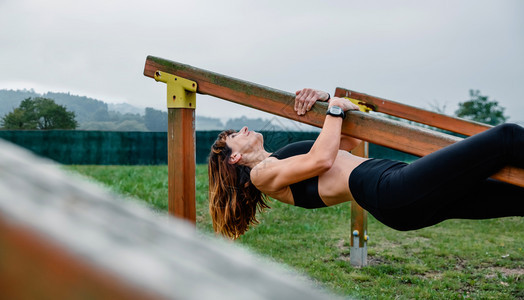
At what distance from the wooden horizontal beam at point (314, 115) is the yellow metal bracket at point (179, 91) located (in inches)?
1.3

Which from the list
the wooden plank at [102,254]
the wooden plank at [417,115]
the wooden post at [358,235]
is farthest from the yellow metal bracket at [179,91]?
the wooden plank at [102,254]

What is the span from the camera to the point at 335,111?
248cm

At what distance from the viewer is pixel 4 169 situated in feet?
1.17

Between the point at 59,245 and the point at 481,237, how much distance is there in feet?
23.4

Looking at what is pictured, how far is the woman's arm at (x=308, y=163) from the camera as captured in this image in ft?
8.07

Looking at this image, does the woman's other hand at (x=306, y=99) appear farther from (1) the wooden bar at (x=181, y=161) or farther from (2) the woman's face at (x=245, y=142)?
(1) the wooden bar at (x=181, y=161)

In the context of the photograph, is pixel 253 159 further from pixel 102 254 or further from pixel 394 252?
pixel 394 252

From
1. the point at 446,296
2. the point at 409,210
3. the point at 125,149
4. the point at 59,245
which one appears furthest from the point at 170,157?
the point at 125,149

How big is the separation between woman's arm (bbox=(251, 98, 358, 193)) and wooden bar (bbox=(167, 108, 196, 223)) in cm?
52

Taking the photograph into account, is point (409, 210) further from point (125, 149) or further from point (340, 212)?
point (125, 149)

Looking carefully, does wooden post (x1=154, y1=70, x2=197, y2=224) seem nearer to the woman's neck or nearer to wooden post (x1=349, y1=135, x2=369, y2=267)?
the woman's neck

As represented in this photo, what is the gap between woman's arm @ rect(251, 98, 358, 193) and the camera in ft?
8.07

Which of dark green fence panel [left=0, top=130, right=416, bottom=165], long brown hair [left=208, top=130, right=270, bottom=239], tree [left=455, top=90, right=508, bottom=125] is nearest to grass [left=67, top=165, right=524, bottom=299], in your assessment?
long brown hair [left=208, top=130, right=270, bottom=239]

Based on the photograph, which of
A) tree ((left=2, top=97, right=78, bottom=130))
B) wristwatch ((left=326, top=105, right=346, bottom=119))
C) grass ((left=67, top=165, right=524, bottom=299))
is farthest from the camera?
tree ((left=2, top=97, right=78, bottom=130))
